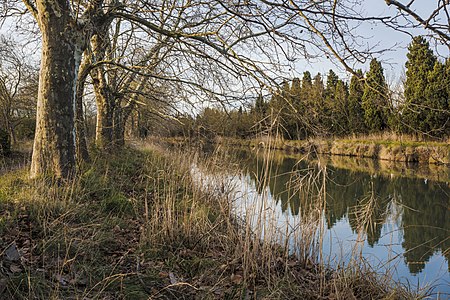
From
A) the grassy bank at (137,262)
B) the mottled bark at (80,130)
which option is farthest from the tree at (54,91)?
the mottled bark at (80,130)

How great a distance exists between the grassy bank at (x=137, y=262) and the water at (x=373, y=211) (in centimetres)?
30

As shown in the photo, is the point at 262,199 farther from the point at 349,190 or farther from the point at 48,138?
the point at 349,190

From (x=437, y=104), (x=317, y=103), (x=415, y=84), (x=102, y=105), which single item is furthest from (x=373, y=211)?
(x=102, y=105)

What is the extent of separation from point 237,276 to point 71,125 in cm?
336

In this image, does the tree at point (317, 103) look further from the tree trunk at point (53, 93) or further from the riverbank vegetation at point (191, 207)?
the tree trunk at point (53, 93)

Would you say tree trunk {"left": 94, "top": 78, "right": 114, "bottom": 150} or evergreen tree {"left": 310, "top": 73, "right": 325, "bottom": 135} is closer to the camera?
evergreen tree {"left": 310, "top": 73, "right": 325, "bottom": 135}

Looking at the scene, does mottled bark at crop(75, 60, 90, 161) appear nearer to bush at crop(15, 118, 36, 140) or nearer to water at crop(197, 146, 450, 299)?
water at crop(197, 146, 450, 299)

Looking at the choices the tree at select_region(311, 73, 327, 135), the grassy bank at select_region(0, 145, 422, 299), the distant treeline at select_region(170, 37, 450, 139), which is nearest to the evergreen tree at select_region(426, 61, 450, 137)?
the distant treeline at select_region(170, 37, 450, 139)

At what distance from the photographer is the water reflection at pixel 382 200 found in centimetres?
355

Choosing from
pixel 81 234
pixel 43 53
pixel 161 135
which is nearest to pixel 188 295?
pixel 81 234

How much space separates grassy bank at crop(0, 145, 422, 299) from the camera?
2377mm

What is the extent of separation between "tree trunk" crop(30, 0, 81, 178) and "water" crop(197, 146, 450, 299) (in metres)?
2.53

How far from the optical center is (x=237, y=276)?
306cm

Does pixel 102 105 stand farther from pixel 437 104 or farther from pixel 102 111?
pixel 437 104
